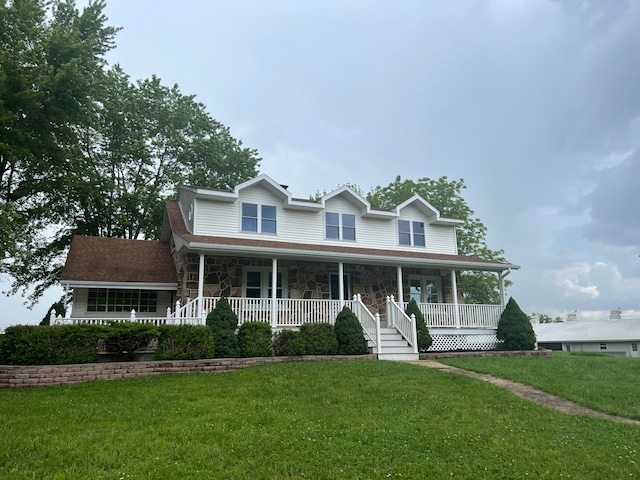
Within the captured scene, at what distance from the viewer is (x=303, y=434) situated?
6352 millimetres

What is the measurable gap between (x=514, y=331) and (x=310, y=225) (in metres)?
8.63

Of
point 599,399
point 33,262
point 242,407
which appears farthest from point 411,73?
point 33,262

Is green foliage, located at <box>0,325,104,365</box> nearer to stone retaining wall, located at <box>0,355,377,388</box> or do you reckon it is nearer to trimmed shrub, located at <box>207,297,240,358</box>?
stone retaining wall, located at <box>0,355,377,388</box>

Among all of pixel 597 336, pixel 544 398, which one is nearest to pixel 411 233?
pixel 544 398

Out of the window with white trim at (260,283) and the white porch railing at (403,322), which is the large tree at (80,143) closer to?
the window with white trim at (260,283)

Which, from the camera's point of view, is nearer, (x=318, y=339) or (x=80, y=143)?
(x=318, y=339)

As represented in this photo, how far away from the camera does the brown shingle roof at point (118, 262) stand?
15875 mm

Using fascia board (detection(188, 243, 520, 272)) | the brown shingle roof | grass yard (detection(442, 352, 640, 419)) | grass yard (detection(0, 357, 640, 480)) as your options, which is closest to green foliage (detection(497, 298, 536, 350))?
fascia board (detection(188, 243, 520, 272))

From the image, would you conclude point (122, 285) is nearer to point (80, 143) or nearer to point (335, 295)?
point (335, 295)

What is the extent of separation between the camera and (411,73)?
18062 mm

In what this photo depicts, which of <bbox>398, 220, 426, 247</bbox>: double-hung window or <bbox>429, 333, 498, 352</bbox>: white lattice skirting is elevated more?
<bbox>398, 220, 426, 247</bbox>: double-hung window

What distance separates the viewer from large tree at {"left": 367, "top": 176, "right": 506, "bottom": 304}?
3381 centimetres

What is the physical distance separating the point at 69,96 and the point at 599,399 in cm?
2007

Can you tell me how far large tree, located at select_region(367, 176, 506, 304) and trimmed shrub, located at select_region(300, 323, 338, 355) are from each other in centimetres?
2119
